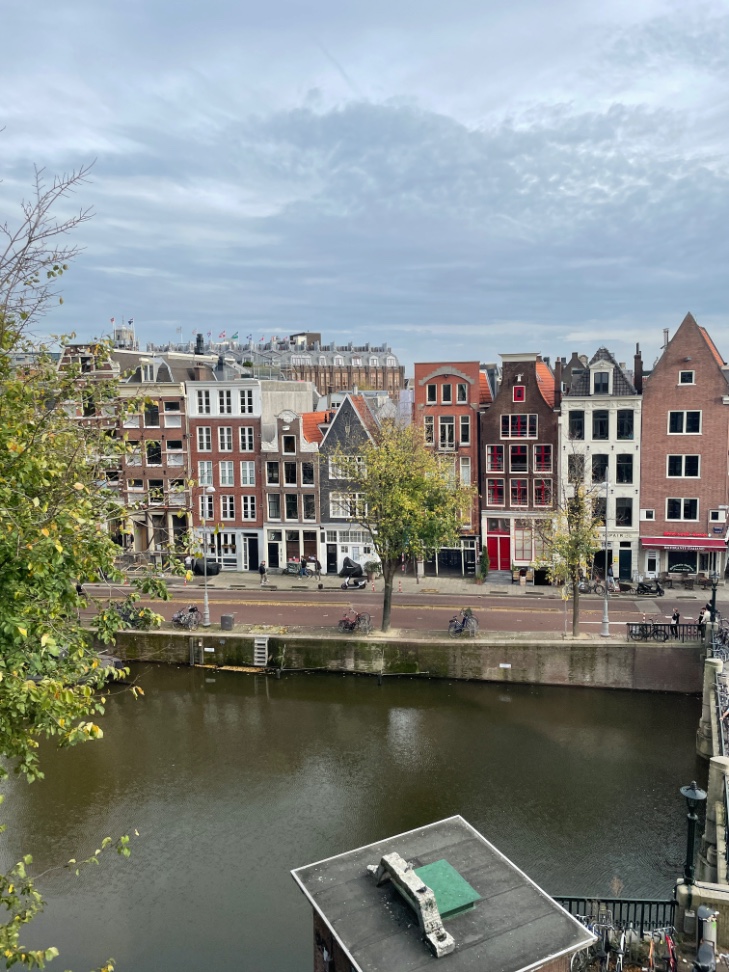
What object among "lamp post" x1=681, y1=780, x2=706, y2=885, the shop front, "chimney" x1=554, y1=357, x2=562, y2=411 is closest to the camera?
"lamp post" x1=681, y1=780, x2=706, y2=885

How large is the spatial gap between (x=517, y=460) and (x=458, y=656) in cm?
1891

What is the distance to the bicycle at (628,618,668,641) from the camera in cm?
3853

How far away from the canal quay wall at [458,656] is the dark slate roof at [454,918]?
2540 cm

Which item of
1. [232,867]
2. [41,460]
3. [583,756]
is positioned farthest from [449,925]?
[583,756]

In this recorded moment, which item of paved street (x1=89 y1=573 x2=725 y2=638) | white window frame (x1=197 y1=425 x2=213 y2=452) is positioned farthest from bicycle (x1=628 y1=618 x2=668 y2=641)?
white window frame (x1=197 y1=425 x2=213 y2=452)

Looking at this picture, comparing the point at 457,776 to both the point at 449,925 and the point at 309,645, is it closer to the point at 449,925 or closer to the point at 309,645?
the point at 309,645

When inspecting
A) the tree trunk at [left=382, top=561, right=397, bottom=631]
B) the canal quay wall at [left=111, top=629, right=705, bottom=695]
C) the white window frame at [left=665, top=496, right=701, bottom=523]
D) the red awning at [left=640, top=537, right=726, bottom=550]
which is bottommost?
the canal quay wall at [left=111, top=629, right=705, bottom=695]

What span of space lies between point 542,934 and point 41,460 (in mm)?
11225

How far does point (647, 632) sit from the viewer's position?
38594mm

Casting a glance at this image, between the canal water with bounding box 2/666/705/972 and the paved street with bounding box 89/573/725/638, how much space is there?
512 centimetres

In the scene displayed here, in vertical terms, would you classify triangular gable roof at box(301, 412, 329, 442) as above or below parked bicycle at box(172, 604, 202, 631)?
above

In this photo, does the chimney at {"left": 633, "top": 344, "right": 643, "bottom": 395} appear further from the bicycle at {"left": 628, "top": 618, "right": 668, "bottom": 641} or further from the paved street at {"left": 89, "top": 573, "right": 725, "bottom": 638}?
the bicycle at {"left": 628, "top": 618, "right": 668, "bottom": 641}

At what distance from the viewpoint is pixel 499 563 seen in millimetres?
56531

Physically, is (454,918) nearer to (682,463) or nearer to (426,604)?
(426,604)
